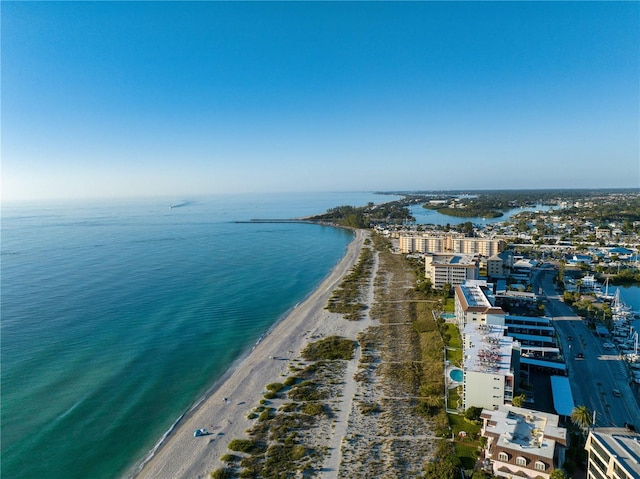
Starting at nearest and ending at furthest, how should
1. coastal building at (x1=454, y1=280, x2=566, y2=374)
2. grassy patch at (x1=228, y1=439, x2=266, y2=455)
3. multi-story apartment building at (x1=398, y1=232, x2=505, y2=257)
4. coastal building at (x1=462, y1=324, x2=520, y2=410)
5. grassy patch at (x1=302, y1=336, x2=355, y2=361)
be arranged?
grassy patch at (x1=228, y1=439, x2=266, y2=455) < coastal building at (x1=462, y1=324, x2=520, y2=410) < coastal building at (x1=454, y1=280, x2=566, y2=374) < grassy patch at (x1=302, y1=336, x2=355, y2=361) < multi-story apartment building at (x1=398, y1=232, x2=505, y2=257)

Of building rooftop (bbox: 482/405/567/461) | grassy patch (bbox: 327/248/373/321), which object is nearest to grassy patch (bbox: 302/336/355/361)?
grassy patch (bbox: 327/248/373/321)

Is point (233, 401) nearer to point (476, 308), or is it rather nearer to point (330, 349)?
point (330, 349)

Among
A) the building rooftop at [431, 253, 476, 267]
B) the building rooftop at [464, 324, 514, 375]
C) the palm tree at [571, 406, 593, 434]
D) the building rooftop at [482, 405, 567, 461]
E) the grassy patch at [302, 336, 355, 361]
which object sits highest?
the building rooftop at [431, 253, 476, 267]

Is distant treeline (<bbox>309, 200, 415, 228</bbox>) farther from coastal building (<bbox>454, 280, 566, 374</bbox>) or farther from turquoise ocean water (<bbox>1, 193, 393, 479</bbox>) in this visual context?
coastal building (<bbox>454, 280, 566, 374</bbox>)

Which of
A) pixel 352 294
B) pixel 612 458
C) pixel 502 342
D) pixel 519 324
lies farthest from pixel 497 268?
pixel 612 458

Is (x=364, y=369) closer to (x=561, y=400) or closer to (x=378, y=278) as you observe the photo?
(x=561, y=400)
